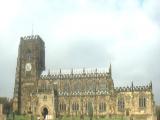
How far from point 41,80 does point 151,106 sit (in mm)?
31576

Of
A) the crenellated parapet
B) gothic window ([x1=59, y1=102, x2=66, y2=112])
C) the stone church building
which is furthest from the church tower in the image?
gothic window ([x1=59, y1=102, x2=66, y2=112])

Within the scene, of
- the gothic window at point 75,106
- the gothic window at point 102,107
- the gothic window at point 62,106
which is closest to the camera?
the gothic window at point 102,107

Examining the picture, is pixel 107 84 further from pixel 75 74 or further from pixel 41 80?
pixel 41 80

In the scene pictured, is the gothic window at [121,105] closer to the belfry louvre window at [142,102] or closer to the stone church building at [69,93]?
the stone church building at [69,93]

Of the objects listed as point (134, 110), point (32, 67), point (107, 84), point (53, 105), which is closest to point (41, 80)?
point (32, 67)

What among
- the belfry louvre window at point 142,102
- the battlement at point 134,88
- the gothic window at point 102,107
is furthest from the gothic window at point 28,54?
the belfry louvre window at point 142,102

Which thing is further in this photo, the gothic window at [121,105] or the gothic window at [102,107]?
the gothic window at [102,107]

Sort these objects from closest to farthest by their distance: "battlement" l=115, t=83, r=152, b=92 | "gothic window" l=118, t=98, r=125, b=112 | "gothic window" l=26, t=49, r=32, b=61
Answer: "battlement" l=115, t=83, r=152, b=92 → "gothic window" l=118, t=98, r=125, b=112 → "gothic window" l=26, t=49, r=32, b=61

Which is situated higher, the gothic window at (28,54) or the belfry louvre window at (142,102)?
the gothic window at (28,54)

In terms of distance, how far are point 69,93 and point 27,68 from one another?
51.0 feet

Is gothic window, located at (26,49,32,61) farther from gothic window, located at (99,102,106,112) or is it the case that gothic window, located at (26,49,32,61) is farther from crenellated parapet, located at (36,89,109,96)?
gothic window, located at (99,102,106,112)

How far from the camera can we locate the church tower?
105 metres

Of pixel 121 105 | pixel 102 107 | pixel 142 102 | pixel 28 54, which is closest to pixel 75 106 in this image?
pixel 102 107

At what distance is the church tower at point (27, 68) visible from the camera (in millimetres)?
104875
